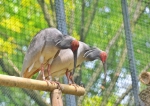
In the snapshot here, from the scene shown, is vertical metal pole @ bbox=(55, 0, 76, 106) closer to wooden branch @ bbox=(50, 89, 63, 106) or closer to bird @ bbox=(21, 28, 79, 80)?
bird @ bbox=(21, 28, 79, 80)

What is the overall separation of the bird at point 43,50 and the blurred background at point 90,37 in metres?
0.63

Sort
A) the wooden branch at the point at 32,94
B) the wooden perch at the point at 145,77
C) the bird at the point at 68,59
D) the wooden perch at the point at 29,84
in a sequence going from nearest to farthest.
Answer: the wooden perch at the point at 29,84 → the wooden perch at the point at 145,77 → the bird at the point at 68,59 → the wooden branch at the point at 32,94

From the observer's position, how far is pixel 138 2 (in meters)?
3.81

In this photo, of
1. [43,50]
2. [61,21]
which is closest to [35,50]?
[43,50]

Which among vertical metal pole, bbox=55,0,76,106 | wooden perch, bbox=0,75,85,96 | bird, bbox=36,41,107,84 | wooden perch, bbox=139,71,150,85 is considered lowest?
bird, bbox=36,41,107,84

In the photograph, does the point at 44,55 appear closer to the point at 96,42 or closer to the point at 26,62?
the point at 26,62

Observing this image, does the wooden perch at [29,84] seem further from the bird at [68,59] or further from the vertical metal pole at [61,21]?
the vertical metal pole at [61,21]

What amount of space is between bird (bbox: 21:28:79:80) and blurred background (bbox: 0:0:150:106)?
0.63m

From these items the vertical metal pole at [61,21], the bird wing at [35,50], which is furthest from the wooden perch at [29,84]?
the vertical metal pole at [61,21]

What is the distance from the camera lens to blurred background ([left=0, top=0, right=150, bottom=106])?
3.35 m

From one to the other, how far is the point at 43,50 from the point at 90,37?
1.23 m

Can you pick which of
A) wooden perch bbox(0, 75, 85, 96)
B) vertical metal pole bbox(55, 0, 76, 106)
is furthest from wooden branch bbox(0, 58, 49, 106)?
wooden perch bbox(0, 75, 85, 96)

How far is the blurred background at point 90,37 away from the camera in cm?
335

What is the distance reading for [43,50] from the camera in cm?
252
